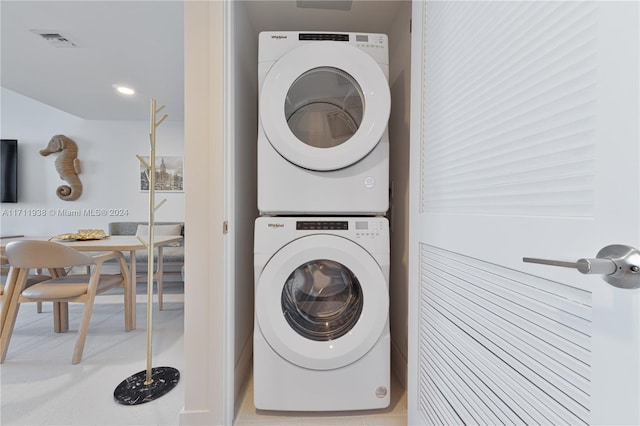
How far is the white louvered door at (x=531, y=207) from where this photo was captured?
1.39ft

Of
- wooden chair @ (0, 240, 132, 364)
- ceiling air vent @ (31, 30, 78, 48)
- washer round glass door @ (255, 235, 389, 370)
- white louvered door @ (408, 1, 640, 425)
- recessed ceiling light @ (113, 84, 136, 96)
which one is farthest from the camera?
recessed ceiling light @ (113, 84, 136, 96)

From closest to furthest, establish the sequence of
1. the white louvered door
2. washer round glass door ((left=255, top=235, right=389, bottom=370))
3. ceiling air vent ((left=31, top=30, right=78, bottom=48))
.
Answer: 1. the white louvered door
2. washer round glass door ((left=255, top=235, right=389, bottom=370))
3. ceiling air vent ((left=31, top=30, right=78, bottom=48))

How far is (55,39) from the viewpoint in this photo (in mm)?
2287

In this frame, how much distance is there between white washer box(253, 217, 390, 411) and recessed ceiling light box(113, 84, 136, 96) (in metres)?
3.03

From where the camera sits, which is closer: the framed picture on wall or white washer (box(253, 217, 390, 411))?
white washer (box(253, 217, 390, 411))

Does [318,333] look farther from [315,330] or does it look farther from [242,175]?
[242,175]

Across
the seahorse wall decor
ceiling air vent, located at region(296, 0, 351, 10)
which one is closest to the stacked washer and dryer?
ceiling air vent, located at region(296, 0, 351, 10)

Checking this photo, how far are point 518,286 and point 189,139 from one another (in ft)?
4.01

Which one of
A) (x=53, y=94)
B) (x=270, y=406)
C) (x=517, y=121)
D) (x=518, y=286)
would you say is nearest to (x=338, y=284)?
(x=270, y=406)

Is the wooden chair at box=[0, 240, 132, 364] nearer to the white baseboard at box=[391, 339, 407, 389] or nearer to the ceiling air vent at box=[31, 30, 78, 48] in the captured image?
the ceiling air vent at box=[31, 30, 78, 48]

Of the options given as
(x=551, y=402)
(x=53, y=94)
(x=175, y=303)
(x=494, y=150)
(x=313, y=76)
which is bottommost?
(x=175, y=303)

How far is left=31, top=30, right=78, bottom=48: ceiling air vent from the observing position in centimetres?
221

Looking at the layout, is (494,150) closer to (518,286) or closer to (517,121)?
(517,121)

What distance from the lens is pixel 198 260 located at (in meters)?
1.22
